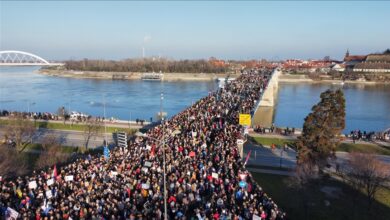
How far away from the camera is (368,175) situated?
50.0 feet

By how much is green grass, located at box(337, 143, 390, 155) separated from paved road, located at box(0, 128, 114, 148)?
15.4 meters

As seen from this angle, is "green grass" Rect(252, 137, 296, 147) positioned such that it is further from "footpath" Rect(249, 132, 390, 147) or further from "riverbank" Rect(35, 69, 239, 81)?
"riverbank" Rect(35, 69, 239, 81)

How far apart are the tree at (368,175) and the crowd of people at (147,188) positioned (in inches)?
187

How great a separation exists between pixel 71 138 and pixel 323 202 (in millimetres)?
18690

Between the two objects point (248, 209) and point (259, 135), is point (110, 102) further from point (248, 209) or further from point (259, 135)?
point (248, 209)

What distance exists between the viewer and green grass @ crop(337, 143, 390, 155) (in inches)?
904

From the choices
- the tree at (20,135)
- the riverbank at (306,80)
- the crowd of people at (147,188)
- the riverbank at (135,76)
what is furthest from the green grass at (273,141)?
the riverbank at (135,76)

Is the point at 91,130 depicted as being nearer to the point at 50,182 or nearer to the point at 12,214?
the point at 50,182

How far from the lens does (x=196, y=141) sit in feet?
59.1

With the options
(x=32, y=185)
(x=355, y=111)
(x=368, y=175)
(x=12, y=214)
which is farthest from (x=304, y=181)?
(x=355, y=111)

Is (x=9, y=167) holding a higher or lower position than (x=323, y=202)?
higher

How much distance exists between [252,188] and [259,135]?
46.2 feet

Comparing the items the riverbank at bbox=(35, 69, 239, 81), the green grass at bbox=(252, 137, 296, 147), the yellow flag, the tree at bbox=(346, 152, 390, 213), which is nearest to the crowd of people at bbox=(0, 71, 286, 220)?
the yellow flag

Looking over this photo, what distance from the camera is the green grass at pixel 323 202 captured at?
13977mm
